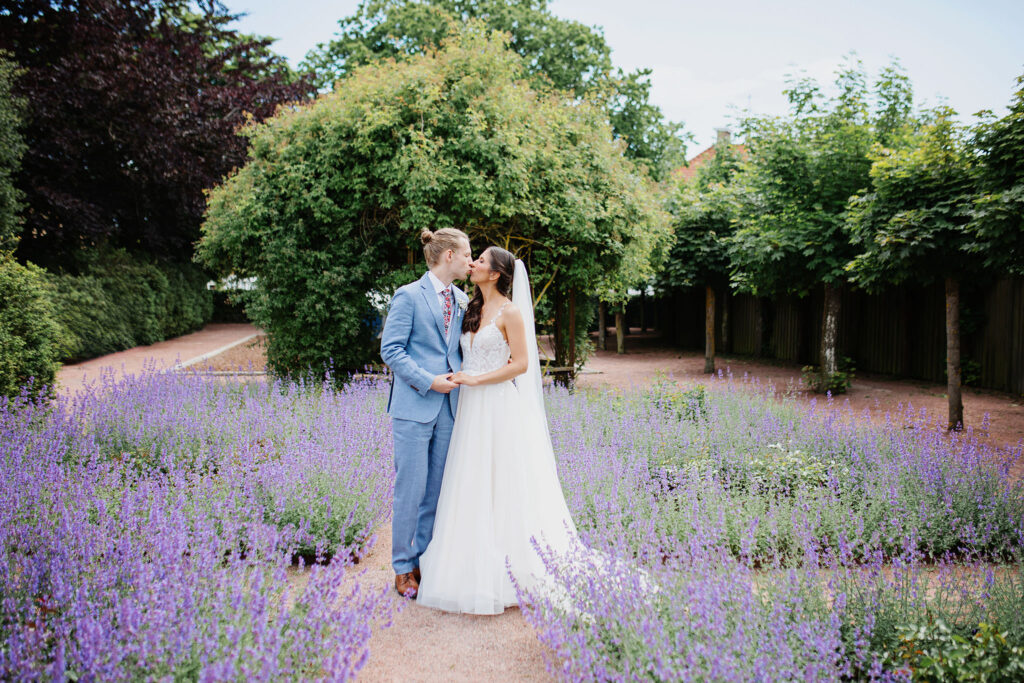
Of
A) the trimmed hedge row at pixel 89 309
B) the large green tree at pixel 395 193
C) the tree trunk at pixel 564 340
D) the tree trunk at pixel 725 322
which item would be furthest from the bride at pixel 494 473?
the tree trunk at pixel 725 322

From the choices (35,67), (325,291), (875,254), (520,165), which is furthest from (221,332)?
(875,254)

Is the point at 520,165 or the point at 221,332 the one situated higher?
the point at 520,165

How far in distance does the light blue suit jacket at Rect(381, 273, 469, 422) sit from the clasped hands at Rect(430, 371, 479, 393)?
35 millimetres

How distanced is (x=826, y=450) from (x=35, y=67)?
19.0 metres

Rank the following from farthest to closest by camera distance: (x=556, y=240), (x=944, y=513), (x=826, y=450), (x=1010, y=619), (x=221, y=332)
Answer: (x=221, y=332) < (x=556, y=240) < (x=826, y=450) < (x=944, y=513) < (x=1010, y=619)

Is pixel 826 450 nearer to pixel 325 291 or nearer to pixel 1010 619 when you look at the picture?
pixel 1010 619

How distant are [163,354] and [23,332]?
9857 mm

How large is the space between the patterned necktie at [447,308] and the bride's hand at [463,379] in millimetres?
299

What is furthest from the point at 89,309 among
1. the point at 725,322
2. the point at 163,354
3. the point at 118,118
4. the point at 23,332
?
the point at 725,322

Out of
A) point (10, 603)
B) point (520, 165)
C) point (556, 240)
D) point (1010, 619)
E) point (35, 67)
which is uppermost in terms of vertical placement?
point (35, 67)

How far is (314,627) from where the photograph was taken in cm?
246

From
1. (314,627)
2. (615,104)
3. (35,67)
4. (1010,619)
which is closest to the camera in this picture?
(314,627)

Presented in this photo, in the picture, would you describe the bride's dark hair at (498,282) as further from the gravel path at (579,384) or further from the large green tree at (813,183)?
the large green tree at (813,183)

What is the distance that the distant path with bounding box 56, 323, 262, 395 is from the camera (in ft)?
43.9
